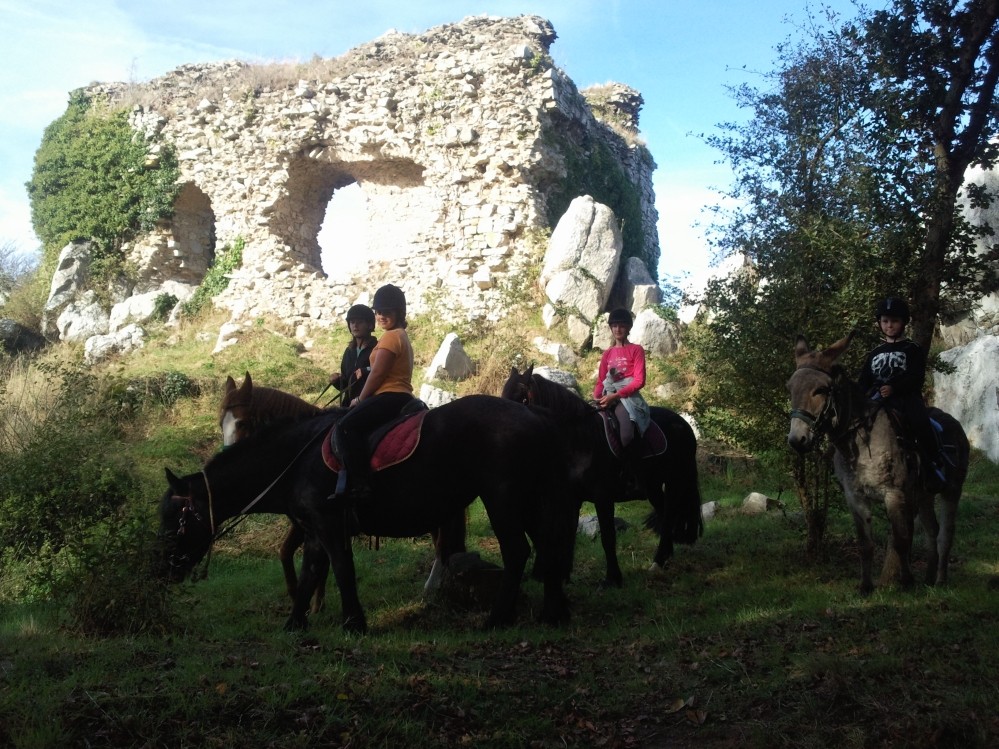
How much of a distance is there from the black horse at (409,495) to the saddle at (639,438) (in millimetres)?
2216

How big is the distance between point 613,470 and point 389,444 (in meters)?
3.25

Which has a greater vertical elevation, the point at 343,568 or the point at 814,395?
the point at 814,395

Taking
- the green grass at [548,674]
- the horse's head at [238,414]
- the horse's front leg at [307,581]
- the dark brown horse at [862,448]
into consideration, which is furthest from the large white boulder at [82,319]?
the dark brown horse at [862,448]

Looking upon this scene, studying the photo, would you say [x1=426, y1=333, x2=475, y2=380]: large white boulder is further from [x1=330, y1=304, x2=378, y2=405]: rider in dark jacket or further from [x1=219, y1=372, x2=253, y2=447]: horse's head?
[x1=219, y1=372, x2=253, y2=447]: horse's head

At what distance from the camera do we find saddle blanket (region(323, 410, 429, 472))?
670 cm

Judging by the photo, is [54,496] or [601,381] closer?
[54,496]

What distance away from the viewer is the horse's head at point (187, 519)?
22.7 feet

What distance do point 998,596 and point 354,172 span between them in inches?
790

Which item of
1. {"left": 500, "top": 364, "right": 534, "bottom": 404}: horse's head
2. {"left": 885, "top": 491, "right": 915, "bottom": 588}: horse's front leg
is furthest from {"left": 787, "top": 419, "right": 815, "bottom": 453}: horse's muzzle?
{"left": 500, "top": 364, "right": 534, "bottom": 404}: horse's head

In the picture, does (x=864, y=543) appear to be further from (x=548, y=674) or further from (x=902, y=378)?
(x=548, y=674)

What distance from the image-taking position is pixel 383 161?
22469 millimetres

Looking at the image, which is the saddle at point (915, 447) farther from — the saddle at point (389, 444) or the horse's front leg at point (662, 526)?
the saddle at point (389, 444)

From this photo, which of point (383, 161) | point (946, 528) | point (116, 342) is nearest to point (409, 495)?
point (946, 528)

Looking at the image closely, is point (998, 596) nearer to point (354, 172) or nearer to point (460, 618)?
point (460, 618)
